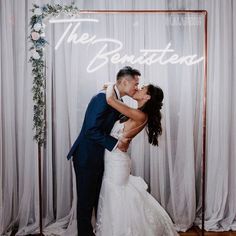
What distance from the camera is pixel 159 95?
3.79 metres

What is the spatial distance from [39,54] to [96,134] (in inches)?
38.9

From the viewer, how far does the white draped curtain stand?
438 centimetres

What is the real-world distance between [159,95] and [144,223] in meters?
1.16

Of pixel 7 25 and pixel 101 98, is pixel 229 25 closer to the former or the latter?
pixel 101 98

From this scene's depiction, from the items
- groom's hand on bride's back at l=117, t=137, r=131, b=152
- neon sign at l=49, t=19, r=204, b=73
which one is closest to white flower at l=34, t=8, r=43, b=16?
neon sign at l=49, t=19, r=204, b=73

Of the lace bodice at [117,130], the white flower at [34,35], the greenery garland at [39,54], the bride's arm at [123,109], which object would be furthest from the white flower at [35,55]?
the lace bodice at [117,130]

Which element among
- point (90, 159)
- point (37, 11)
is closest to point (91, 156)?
point (90, 159)

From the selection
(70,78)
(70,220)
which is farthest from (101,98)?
(70,220)

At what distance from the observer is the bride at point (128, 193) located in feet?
11.9

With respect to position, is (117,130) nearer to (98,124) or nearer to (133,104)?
(98,124)

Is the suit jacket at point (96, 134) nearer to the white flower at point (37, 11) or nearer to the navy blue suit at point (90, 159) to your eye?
the navy blue suit at point (90, 159)

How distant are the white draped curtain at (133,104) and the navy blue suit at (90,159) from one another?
22.7 inches

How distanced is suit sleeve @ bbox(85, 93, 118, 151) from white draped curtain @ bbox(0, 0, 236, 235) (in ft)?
2.21

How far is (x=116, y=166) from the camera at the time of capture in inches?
148
